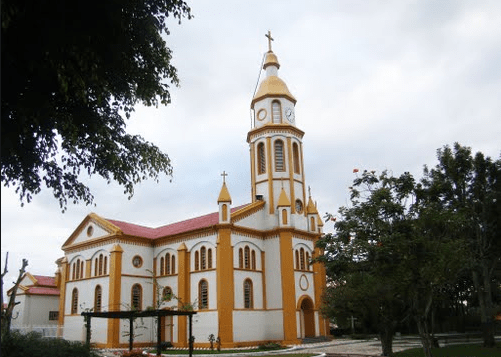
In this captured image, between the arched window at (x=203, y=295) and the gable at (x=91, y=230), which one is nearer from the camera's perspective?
the arched window at (x=203, y=295)

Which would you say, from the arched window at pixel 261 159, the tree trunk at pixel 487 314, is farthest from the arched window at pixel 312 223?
the tree trunk at pixel 487 314

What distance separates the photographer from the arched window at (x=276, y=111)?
39.5 metres

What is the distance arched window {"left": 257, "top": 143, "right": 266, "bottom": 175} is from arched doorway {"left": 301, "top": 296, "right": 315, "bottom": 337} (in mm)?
10485

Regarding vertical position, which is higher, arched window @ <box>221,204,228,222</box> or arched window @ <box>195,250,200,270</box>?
arched window @ <box>221,204,228,222</box>

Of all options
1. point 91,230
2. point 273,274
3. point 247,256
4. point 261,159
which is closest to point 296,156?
point 261,159

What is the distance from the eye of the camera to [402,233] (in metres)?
18.3

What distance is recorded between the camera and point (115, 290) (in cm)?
3578

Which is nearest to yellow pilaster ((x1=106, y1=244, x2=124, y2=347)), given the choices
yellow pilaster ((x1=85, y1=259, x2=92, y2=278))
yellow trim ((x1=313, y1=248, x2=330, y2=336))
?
yellow pilaster ((x1=85, y1=259, x2=92, y2=278))

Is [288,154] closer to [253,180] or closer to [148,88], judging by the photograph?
[253,180]

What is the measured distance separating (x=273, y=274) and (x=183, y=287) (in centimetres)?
662

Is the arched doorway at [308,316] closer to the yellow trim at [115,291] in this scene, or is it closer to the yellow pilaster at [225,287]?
the yellow pilaster at [225,287]

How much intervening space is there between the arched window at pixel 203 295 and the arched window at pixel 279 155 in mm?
10632

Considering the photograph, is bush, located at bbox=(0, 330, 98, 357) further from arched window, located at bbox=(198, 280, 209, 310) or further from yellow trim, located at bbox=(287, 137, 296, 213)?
yellow trim, located at bbox=(287, 137, 296, 213)

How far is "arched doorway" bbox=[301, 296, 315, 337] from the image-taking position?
120ft
